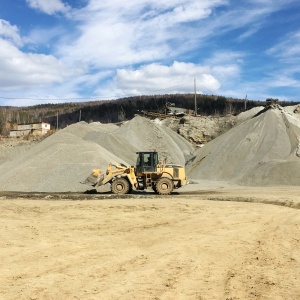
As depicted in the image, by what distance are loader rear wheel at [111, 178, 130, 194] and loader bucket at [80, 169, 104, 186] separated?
120cm

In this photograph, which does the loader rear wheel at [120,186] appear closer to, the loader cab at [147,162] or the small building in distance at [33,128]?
the loader cab at [147,162]

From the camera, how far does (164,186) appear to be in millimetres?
20203

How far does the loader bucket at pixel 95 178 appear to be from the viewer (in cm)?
2103

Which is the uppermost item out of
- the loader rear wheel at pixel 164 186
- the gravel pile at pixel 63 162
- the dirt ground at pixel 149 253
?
the gravel pile at pixel 63 162

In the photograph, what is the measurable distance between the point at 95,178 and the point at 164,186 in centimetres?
429

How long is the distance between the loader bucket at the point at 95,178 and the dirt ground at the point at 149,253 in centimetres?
655

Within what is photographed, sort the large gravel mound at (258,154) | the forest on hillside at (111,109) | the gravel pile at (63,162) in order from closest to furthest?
1. the gravel pile at (63,162)
2. the large gravel mound at (258,154)
3. the forest on hillside at (111,109)

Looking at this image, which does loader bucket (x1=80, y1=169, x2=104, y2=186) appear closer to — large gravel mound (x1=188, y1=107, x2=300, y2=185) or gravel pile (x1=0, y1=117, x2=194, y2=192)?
gravel pile (x1=0, y1=117, x2=194, y2=192)

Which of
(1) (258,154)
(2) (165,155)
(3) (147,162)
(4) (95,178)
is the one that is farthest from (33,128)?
(3) (147,162)

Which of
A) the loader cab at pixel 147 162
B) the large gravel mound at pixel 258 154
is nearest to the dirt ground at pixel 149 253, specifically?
the loader cab at pixel 147 162

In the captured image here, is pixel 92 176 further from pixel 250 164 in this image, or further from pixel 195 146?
pixel 195 146

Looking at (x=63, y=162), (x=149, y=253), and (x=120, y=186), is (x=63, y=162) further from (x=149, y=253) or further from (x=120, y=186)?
(x=149, y=253)

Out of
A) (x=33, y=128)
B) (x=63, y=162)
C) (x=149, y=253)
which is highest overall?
(x=33, y=128)

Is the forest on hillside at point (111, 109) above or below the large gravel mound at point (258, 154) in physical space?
above
